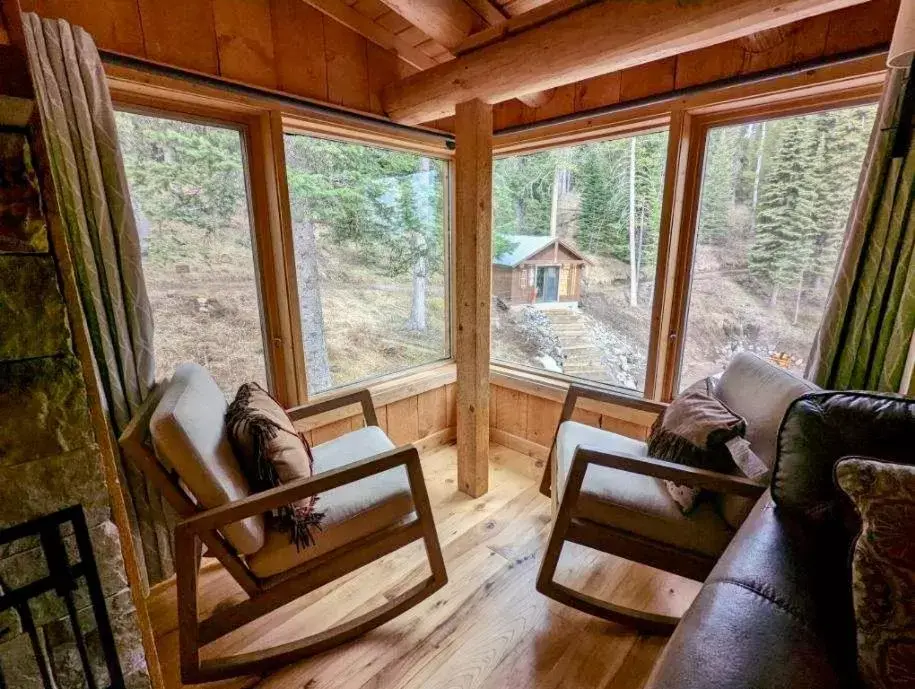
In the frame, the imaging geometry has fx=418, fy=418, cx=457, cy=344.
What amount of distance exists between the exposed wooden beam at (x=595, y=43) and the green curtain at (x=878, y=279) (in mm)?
463

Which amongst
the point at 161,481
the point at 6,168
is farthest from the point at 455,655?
the point at 6,168

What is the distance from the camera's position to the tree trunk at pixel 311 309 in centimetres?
209

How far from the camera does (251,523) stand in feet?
4.04

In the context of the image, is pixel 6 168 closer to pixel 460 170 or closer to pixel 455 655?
pixel 460 170

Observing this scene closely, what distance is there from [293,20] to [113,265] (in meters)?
1.29

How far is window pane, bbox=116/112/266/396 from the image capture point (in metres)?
1.63

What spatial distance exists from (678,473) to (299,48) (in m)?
2.25

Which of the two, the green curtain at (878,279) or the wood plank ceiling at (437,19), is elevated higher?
the wood plank ceiling at (437,19)

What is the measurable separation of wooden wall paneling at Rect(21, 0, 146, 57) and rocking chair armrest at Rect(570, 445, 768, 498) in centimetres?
208

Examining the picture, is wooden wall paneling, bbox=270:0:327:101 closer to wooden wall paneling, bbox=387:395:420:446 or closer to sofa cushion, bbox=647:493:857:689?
wooden wall paneling, bbox=387:395:420:446

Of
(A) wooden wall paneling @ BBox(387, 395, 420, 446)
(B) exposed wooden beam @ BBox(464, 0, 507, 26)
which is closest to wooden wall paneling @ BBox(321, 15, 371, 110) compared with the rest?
(B) exposed wooden beam @ BBox(464, 0, 507, 26)

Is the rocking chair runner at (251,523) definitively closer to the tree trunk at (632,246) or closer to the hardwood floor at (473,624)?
the hardwood floor at (473,624)

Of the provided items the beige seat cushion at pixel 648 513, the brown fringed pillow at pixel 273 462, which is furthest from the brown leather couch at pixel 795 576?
the brown fringed pillow at pixel 273 462

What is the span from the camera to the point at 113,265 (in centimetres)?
137
